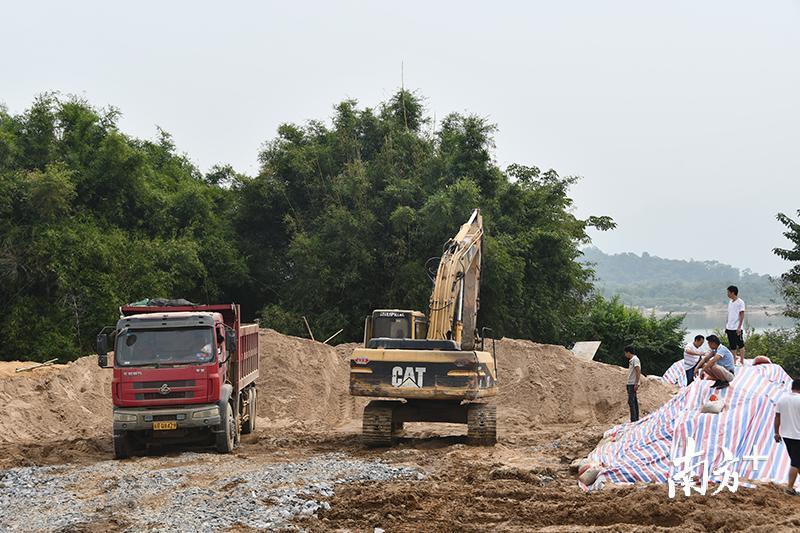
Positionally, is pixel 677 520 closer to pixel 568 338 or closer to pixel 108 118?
pixel 568 338

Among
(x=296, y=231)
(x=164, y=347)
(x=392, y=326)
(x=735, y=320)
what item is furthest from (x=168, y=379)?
(x=296, y=231)

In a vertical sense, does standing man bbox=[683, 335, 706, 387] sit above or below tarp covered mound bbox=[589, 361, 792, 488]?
above

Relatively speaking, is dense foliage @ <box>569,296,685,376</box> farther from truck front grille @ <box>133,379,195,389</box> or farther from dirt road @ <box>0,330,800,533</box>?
truck front grille @ <box>133,379,195,389</box>

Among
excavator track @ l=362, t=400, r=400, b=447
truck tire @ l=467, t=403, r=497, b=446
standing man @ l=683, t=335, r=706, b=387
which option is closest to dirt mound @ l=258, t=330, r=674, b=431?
standing man @ l=683, t=335, r=706, b=387

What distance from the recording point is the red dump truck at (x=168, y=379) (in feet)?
53.9

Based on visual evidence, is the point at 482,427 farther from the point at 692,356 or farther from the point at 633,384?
the point at 692,356

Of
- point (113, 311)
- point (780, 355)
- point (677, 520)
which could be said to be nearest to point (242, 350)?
point (677, 520)

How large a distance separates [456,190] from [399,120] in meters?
8.23

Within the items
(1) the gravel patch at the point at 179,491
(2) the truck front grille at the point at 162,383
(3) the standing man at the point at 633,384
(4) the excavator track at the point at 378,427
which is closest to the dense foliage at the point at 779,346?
(3) the standing man at the point at 633,384

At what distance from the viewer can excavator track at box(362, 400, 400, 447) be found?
59.8ft

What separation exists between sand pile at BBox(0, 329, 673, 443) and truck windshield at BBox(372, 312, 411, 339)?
469 cm

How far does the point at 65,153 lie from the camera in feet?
118

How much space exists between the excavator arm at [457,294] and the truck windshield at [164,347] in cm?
456

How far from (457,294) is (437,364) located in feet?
7.45
